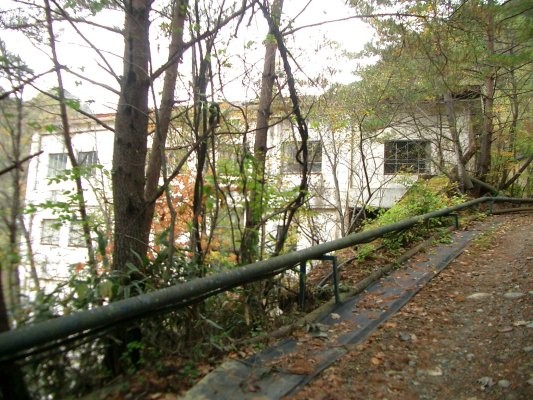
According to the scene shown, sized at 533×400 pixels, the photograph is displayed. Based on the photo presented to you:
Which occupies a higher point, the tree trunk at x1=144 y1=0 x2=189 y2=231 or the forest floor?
the tree trunk at x1=144 y1=0 x2=189 y2=231

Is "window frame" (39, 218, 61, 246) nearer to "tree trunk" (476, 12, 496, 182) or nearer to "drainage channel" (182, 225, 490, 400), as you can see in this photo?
"drainage channel" (182, 225, 490, 400)

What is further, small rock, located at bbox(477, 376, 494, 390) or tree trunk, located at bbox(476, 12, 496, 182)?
tree trunk, located at bbox(476, 12, 496, 182)

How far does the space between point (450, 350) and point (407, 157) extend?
1614 cm

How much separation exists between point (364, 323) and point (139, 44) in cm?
360

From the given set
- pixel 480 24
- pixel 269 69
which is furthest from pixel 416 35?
pixel 269 69

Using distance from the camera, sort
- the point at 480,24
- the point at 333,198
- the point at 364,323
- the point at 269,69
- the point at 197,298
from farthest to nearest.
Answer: the point at 333,198, the point at 269,69, the point at 480,24, the point at 364,323, the point at 197,298

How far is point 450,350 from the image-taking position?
12.1ft

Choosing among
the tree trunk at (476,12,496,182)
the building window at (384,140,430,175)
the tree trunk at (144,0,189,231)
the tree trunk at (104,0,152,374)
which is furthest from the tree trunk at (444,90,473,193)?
the tree trunk at (104,0,152,374)

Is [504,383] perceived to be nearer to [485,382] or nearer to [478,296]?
[485,382]

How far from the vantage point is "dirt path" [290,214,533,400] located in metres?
3.01

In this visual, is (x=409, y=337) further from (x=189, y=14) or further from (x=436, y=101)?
(x=436, y=101)

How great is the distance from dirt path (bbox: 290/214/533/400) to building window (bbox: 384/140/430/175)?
12.5 meters

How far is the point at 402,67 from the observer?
13.8 metres

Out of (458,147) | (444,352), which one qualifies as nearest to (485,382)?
(444,352)
